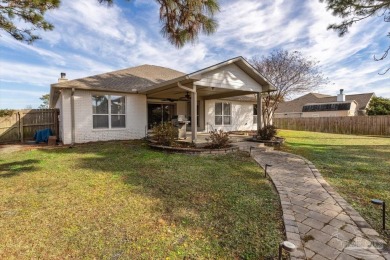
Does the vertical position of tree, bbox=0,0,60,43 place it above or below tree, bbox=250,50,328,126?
below

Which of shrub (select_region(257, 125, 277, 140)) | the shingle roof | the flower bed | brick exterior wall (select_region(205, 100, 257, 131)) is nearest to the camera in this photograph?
the flower bed

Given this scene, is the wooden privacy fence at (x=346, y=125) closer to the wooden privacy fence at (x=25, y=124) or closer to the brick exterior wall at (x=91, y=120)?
the brick exterior wall at (x=91, y=120)

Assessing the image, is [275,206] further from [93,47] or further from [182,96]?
[93,47]

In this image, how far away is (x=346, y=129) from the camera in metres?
20.0

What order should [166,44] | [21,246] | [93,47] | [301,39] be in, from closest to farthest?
[21,246] → [166,44] → [93,47] → [301,39]

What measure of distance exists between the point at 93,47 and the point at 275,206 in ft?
47.3

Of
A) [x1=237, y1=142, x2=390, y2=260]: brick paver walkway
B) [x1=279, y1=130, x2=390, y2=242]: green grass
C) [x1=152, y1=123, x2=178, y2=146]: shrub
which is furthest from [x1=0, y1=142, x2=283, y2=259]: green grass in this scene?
[x1=152, y1=123, x2=178, y2=146]: shrub

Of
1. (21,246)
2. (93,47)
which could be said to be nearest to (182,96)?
(93,47)

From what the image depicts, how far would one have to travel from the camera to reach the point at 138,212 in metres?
3.47

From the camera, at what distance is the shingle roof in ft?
33.3

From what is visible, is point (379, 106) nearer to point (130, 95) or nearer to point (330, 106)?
point (330, 106)

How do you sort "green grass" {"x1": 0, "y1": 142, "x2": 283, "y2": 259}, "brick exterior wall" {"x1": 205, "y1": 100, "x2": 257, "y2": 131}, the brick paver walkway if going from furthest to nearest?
1. "brick exterior wall" {"x1": 205, "y1": 100, "x2": 257, "y2": 131}
2. "green grass" {"x1": 0, "y1": 142, "x2": 283, "y2": 259}
3. the brick paver walkway

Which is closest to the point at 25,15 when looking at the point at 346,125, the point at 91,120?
the point at 91,120

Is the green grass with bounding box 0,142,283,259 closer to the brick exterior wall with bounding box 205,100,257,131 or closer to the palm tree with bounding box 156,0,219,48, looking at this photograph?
the palm tree with bounding box 156,0,219,48
